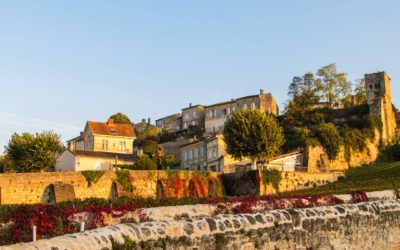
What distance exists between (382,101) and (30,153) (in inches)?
1871

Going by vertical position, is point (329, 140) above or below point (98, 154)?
above

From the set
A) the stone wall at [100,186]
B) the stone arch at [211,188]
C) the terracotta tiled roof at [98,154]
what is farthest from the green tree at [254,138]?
the terracotta tiled roof at [98,154]

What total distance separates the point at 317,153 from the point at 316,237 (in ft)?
148

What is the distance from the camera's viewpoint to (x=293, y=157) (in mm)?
58156

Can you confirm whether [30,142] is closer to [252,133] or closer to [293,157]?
[252,133]

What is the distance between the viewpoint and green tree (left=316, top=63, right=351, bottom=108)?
83062mm

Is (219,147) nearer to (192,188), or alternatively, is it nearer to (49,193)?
(192,188)

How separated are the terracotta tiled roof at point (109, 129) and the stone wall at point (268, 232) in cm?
6860

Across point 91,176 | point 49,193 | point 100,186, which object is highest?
point 91,176

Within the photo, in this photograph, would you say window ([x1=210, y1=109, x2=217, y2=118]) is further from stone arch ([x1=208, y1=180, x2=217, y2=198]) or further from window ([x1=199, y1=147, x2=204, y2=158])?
stone arch ([x1=208, y1=180, x2=217, y2=198])

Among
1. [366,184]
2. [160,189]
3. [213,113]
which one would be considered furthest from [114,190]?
[213,113]

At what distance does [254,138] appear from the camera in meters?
51.4

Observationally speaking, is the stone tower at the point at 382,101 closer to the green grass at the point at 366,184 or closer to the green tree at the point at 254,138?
the green grass at the point at 366,184

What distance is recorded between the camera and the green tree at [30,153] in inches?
2191
